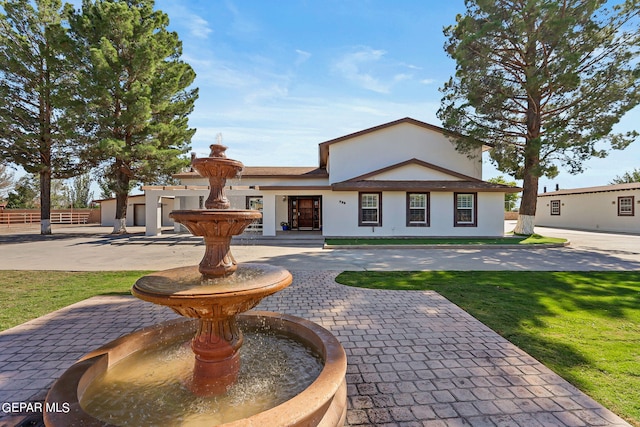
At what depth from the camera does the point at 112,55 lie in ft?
55.9

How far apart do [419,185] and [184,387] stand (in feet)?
54.1

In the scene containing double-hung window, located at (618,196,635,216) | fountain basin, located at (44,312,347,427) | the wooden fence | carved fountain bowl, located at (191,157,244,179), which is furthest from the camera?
the wooden fence

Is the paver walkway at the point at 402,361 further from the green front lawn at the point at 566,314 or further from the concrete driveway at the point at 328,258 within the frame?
the concrete driveway at the point at 328,258

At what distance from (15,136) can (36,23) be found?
717 cm

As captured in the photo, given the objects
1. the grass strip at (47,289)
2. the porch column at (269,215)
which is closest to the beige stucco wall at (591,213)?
the porch column at (269,215)

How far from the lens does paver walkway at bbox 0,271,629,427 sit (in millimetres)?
2623

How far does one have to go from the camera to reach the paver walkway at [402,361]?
262 cm

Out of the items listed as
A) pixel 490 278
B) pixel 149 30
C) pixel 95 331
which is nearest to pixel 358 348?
pixel 95 331

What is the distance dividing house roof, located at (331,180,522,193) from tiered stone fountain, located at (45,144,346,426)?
13975 millimetres

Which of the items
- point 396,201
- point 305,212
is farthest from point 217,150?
point 305,212

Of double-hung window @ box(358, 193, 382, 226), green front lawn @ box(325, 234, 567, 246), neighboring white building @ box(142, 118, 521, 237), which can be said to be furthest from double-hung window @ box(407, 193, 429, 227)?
double-hung window @ box(358, 193, 382, 226)

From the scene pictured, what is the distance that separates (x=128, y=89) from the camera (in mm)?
18609

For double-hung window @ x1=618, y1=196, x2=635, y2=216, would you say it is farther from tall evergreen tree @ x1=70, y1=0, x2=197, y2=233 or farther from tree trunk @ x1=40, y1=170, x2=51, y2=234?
tree trunk @ x1=40, y1=170, x2=51, y2=234

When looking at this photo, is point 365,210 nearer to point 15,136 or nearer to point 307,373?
point 307,373
